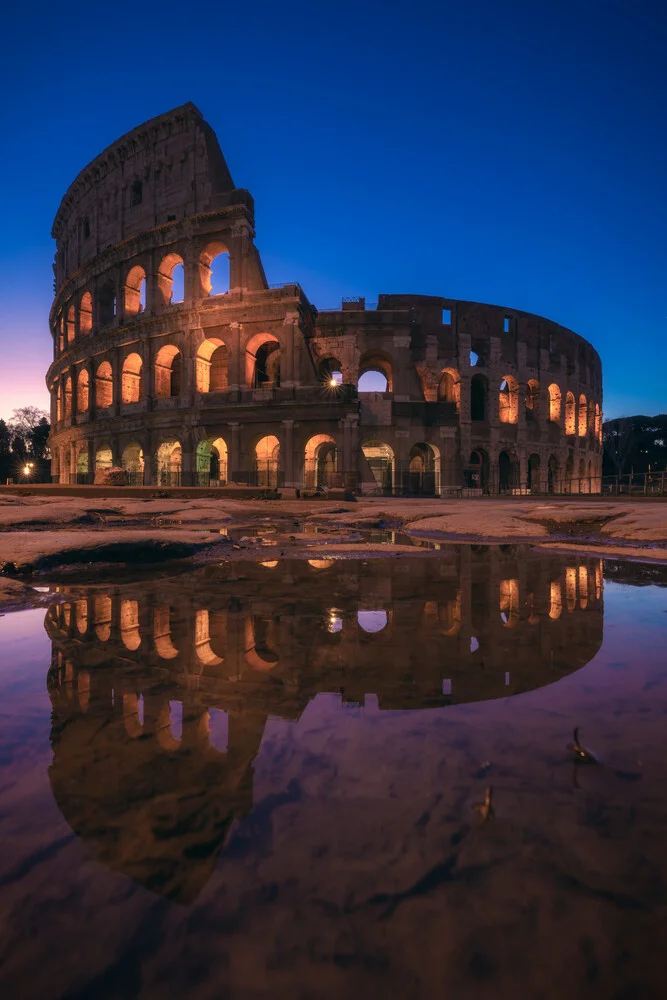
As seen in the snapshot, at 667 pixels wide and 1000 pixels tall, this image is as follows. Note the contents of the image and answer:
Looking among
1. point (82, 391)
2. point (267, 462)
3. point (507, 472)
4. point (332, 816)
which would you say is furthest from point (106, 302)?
point (332, 816)

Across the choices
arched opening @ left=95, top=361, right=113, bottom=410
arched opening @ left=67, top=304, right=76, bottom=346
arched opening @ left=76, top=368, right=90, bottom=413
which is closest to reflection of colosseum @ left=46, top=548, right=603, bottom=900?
arched opening @ left=95, top=361, right=113, bottom=410

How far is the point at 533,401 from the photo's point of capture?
32156 mm

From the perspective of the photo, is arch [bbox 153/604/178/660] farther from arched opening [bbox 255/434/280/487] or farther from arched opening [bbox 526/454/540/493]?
arched opening [bbox 526/454/540/493]

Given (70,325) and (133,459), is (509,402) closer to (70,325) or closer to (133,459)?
(133,459)

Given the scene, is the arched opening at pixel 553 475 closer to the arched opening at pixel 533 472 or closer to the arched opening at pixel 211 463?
the arched opening at pixel 533 472

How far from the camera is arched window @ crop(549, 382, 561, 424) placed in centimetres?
3297

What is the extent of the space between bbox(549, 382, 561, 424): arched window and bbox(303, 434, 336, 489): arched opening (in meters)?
16.3

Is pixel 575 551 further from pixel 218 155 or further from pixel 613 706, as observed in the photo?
pixel 218 155

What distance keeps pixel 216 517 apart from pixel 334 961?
8480 millimetres

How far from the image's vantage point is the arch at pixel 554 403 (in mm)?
32969

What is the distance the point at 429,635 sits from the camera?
88.9 inches

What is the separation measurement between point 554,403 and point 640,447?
24656mm

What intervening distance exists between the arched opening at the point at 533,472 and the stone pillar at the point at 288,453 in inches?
707

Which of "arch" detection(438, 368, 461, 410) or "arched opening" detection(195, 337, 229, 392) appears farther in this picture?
"arch" detection(438, 368, 461, 410)
